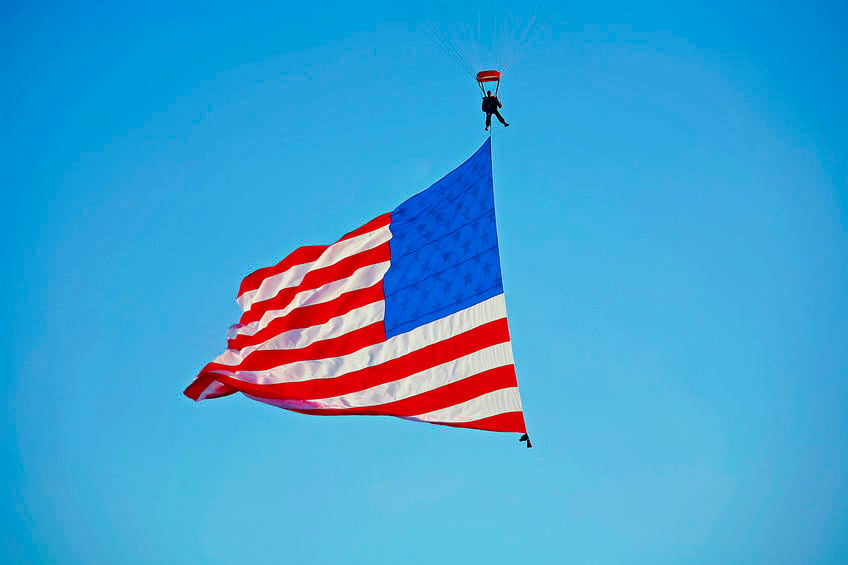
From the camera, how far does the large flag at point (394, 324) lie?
21250mm

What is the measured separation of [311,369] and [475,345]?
428 centimetres

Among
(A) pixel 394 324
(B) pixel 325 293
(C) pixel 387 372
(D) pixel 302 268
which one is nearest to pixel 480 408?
(C) pixel 387 372

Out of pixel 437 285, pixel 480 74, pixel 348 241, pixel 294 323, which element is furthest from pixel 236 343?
pixel 480 74

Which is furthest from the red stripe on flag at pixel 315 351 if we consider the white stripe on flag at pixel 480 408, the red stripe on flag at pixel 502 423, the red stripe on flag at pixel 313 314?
the red stripe on flag at pixel 502 423

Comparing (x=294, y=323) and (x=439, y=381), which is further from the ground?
(x=294, y=323)

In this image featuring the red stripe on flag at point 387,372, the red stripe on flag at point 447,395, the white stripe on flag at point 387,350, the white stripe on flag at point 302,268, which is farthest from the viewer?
the white stripe on flag at point 302,268

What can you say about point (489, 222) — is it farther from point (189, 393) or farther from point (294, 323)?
point (189, 393)

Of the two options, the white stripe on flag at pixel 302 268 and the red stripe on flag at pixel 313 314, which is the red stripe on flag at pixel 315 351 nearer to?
the red stripe on flag at pixel 313 314

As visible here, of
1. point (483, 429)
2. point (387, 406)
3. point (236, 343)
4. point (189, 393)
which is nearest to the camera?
point (483, 429)

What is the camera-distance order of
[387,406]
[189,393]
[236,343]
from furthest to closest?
1. [236,343]
2. [189,393]
3. [387,406]

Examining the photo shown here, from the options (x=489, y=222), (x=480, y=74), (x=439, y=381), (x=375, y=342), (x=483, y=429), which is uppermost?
(x=480, y=74)

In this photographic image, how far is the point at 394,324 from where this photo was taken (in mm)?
23125

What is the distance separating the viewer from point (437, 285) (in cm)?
2303

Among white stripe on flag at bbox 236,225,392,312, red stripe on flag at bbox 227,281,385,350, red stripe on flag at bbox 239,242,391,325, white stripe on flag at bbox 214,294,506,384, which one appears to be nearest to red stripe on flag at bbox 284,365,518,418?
white stripe on flag at bbox 214,294,506,384
